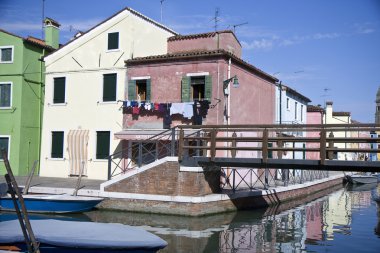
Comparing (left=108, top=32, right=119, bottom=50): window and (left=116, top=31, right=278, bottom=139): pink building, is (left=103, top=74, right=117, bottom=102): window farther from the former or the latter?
(left=108, top=32, right=119, bottom=50): window

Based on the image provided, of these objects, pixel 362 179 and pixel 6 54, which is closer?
pixel 6 54

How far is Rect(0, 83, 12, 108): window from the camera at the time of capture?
79.6ft

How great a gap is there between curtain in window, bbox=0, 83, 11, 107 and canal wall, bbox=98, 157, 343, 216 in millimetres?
10851

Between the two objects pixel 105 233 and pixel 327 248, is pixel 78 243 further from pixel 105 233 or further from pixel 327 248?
pixel 327 248

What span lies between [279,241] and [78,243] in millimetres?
6614

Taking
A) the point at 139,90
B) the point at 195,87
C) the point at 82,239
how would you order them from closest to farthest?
the point at 82,239 → the point at 195,87 → the point at 139,90

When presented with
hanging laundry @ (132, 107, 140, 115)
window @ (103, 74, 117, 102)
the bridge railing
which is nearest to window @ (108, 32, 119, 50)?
window @ (103, 74, 117, 102)

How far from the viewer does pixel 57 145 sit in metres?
23.3

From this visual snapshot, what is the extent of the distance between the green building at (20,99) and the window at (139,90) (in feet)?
21.8

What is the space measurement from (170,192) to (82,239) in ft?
25.6

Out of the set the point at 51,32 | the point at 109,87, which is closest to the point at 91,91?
the point at 109,87

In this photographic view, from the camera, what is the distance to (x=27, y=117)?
79.8 feet

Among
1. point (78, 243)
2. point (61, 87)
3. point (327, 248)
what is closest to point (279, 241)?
point (327, 248)

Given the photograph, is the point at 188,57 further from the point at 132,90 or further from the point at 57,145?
the point at 57,145
